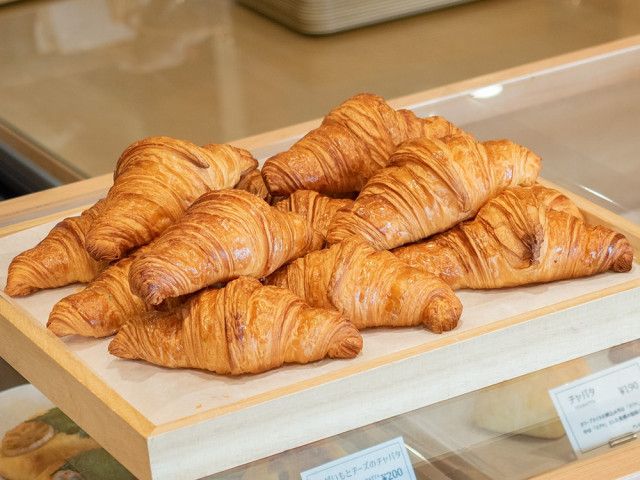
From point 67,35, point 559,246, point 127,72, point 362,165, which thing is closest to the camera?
point 559,246

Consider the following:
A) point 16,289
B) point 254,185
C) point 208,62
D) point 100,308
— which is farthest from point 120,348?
point 208,62

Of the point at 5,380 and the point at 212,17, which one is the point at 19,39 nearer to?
the point at 212,17

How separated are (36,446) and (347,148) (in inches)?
14.9

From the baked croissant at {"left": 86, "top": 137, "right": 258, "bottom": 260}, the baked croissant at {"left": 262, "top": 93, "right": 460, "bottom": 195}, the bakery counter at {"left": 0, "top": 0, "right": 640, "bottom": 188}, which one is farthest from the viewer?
the bakery counter at {"left": 0, "top": 0, "right": 640, "bottom": 188}

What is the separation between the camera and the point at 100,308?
88 cm

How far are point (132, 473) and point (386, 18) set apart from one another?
5.98 feet

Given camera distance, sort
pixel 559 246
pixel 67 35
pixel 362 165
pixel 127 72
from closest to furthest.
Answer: pixel 559 246 → pixel 362 165 → pixel 127 72 → pixel 67 35

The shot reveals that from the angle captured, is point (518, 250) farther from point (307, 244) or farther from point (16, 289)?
point (16, 289)

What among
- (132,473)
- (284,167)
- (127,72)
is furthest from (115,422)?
(127,72)

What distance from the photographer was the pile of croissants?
2.72 ft

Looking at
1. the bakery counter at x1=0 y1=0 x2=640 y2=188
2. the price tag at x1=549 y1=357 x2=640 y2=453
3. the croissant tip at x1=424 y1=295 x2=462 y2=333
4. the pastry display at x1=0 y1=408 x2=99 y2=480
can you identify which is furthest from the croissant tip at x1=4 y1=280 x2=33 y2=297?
the bakery counter at x1=0 y1=0 x2=640 y2=188

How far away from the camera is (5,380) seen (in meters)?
0.98

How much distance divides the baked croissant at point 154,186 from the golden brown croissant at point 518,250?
0.60 feet

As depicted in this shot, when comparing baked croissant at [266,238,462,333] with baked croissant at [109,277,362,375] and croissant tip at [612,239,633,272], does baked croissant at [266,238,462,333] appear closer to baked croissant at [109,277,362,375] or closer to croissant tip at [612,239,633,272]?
baked croissant at [109,277,362,375]
